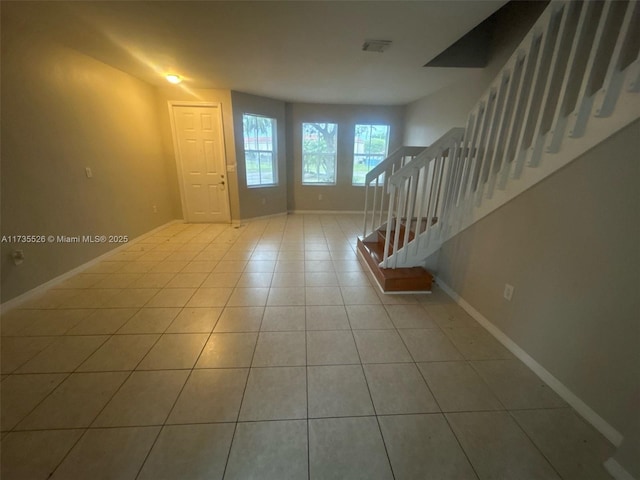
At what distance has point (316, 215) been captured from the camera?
6188 mm

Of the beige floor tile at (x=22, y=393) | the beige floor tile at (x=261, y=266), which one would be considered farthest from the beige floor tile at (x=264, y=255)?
the beige floor tile at (x=22, y=393)

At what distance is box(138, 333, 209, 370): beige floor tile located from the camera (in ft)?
5.67

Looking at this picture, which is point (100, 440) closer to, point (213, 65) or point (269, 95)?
point (213, 65)

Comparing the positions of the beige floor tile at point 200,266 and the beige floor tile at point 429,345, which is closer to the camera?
the beige floor tile at point 429,345

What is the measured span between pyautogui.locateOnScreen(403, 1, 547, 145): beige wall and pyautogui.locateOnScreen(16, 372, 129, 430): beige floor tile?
3947 mm

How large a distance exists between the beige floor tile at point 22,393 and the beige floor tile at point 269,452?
1.19 meters

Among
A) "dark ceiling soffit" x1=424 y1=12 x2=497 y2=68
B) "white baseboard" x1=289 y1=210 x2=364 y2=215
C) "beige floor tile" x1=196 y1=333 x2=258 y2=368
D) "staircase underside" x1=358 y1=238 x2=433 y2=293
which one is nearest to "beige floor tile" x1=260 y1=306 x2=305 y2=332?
"beige floor tile" x1=196 y1=333 x2=258 y2=368

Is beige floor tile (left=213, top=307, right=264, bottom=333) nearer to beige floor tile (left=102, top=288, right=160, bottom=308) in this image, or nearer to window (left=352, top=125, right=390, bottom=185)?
beige floor tile (left=102, top=288, right=160, bottom=308)

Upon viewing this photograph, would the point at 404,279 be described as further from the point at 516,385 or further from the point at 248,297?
the point at 248,297

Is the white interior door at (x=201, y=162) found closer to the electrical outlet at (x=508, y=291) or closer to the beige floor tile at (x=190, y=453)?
the beige floor tile at (x=190, y=453)

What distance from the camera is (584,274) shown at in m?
1.42

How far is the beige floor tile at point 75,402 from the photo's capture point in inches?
52.7

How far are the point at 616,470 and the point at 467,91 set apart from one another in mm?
3682

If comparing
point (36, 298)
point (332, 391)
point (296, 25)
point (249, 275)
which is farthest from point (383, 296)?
point (36, 298)
